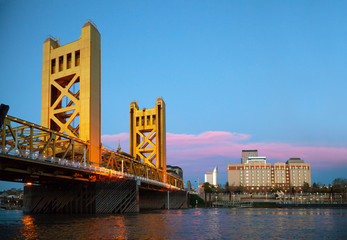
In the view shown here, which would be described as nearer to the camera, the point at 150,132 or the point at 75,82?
the point at 75,82

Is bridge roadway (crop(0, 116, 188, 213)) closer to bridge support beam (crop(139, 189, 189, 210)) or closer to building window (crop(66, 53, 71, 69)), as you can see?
building window (crop(66, 53, 71, 69))

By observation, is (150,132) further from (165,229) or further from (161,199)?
(165,229)

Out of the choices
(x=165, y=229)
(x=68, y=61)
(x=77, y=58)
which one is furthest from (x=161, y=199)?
(x=165, y=229)

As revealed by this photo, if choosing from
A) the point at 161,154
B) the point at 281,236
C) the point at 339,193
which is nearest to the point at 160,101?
the point at 161,154

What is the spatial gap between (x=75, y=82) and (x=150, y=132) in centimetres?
4665

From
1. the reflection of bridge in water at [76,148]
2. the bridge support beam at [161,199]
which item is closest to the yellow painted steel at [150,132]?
the bridge support beam at [161,199]

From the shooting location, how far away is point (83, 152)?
5350cm

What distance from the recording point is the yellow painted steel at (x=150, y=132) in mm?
102375

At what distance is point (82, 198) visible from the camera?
53.5m

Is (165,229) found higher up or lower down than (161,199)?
higher up

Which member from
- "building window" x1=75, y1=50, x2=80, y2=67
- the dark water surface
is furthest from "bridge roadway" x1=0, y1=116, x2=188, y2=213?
"building window" x1=75, y1=50, x2=80, y2=67

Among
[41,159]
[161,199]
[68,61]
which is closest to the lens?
[41,159]

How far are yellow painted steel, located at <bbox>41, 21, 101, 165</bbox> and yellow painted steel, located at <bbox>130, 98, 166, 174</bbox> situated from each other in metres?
42.1

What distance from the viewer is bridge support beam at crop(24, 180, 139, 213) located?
53125 mm
